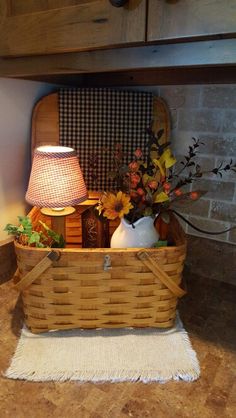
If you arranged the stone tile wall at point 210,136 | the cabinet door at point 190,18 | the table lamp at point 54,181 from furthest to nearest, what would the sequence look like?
1. the stone tile wall at point 210,136
2. the table lamp at point 54,181
3. the cabinet door at point 190,18

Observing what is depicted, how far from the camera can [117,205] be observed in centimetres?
69

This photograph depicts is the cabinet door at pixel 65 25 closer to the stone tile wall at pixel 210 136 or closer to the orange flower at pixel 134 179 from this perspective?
the orange flower at pixel 134 179

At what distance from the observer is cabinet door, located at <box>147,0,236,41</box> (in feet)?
1.54

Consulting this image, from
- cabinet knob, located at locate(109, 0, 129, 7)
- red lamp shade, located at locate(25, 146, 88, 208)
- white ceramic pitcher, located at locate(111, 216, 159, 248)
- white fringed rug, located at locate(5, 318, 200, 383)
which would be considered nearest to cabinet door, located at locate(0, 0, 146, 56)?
cabinet knob, located at locate(109, 0, 129, 7)

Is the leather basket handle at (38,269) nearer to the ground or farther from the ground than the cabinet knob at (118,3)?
nearer to the ground

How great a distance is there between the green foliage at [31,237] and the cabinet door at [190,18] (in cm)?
48

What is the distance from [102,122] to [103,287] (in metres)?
0.54

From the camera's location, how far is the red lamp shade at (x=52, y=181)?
0.76 meters

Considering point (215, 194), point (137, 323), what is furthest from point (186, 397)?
point (215, 194)

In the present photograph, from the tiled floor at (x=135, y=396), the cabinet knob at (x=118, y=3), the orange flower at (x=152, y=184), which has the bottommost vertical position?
the tiled floor at (x=135, y=396)

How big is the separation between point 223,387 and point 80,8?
2.64 ft

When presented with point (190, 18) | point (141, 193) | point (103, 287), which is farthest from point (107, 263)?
point (190, 18)

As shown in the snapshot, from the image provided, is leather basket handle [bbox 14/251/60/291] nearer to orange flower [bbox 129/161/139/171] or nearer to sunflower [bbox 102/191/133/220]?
sunflower [bbox 102/191/133/220]

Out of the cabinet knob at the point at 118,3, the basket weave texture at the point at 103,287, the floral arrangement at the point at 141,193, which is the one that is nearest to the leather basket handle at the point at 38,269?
the basket weave texture at the point at 103,287
